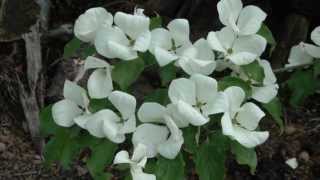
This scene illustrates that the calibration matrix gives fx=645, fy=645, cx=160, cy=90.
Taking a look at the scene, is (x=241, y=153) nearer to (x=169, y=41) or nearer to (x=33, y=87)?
(x=169, y=41)

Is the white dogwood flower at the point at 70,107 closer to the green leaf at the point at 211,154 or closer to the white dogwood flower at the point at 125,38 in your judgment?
the white dogwood flower at the point at 125,38

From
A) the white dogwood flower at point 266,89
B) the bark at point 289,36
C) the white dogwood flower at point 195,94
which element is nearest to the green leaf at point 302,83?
the white dogwood flower at point 266,89

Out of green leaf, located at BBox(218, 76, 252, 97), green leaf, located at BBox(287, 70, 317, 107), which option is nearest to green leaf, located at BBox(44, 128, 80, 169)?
green leaf, located at BBox(218, 76, 252, 97)

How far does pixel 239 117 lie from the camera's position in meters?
1.39

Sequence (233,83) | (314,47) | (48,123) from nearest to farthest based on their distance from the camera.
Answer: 1. (233,83)
2. (48,123)
3. (314,47)

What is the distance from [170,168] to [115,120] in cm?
15

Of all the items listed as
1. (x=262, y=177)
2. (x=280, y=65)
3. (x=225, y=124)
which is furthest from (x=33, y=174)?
(x=225, y=124)

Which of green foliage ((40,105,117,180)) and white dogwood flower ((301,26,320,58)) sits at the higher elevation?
white dogwood flower ((301,26,320,58))

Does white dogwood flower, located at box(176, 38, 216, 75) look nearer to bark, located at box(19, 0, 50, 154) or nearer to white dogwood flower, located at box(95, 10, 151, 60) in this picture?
white dogwood flower, located at box(95, 10, 151, 60)

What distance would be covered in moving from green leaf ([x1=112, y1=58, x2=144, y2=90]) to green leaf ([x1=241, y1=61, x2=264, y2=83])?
0.77 ft

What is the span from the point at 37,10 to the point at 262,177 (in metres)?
1.17

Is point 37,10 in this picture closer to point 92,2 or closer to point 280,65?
point 92,2

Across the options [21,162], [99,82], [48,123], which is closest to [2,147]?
[21,162]

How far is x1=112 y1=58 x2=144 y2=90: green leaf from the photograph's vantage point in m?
1.34
